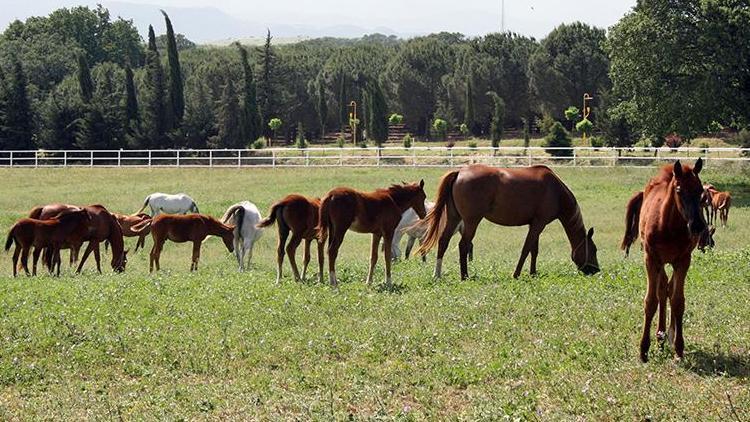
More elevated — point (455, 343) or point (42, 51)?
point (42, 51)

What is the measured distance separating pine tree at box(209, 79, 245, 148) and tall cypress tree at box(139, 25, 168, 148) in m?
4.47

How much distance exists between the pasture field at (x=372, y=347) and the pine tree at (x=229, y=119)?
48876mm

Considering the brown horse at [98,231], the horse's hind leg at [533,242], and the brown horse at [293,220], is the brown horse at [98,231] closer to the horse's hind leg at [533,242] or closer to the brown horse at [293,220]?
the brown horse at [293,220]

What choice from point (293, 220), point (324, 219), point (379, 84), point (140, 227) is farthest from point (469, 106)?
point (324, 219)

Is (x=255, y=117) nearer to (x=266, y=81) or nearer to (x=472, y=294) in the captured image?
(x=266, y=81)

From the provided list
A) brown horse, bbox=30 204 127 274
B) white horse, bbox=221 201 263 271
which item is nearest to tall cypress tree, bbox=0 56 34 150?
brown horse, bbox=30 204 127 274

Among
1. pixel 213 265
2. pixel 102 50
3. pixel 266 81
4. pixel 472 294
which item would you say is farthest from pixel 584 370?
pixel 102 50

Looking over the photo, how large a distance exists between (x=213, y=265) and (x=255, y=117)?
155 feet

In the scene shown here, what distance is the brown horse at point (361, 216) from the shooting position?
14.6 meters

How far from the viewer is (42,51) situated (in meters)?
104

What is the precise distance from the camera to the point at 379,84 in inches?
3612

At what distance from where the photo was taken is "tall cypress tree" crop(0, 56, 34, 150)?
60625 millimetres

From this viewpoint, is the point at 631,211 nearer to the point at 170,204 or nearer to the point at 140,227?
the point at 140,227

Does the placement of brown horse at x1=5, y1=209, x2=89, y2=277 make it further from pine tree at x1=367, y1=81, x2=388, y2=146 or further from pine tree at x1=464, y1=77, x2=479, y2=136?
pine tree at x1=464, y1=77, x2=479, y2=136
